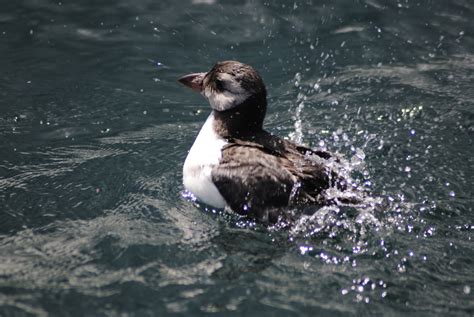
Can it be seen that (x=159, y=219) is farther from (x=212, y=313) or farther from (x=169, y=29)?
(x=169, y=29)

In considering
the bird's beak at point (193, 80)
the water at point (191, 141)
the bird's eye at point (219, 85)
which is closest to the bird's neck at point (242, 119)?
the bird's eye at point (219, 85)

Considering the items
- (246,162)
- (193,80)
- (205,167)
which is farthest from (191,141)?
(246,162)

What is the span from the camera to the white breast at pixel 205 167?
189 inches

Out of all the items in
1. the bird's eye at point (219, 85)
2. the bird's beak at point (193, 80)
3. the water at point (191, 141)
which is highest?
the bird's eye at point (219, 85)

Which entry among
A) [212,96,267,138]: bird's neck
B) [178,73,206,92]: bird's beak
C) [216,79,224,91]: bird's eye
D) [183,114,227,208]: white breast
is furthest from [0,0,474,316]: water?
[216,79,224,91]: bird's eye

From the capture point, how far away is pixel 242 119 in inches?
197

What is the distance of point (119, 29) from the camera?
8016mm

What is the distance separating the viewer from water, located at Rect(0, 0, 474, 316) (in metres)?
3.98

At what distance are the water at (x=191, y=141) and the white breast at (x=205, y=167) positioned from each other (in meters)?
0.14

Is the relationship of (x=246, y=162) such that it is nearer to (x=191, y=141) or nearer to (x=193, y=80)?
(x=193, y=80)

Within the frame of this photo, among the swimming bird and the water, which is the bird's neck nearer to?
the swimming bird

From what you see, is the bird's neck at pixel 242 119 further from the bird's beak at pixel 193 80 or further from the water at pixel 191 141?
Result: the water at pixel 191 141

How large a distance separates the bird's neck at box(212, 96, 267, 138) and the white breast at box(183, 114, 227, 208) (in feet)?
0.27

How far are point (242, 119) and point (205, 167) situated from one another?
0.51m
